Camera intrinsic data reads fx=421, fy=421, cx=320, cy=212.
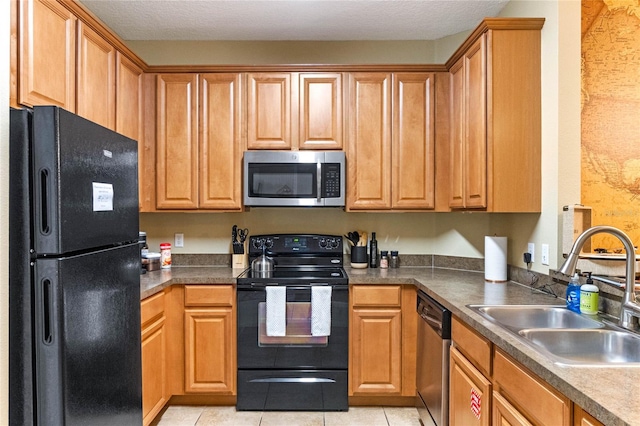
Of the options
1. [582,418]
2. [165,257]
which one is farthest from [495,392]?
[165,257]

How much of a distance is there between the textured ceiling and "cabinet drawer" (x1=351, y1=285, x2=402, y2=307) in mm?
1844

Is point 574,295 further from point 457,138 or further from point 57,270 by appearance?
point 57,270

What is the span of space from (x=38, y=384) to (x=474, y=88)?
2.51 metres

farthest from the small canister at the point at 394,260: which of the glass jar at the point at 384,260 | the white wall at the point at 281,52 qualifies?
the white wall at the point at 281,52

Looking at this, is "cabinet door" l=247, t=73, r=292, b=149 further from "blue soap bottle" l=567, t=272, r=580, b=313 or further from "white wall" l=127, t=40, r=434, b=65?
"blue soap bottle" l=567, t=272, r=580, b=313

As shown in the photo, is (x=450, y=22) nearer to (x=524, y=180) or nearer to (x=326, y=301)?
(x=524, y=180)

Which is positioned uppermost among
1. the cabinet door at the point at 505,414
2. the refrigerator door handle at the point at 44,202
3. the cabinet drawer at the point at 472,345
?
the refrigerator door handle at the point at 44,202

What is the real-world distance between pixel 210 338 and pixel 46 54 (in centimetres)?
182

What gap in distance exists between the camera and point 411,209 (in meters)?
3.01

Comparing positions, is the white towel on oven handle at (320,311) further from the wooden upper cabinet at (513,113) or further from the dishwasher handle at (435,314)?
the wooden upper cabinet at (513,113)

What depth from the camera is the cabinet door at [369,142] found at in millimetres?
2967

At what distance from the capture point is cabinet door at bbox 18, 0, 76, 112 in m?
1.72

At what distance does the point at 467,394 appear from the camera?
71.1 inches

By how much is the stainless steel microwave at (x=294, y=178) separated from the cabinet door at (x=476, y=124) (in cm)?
84
